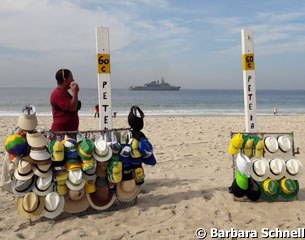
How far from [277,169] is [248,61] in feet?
5.64

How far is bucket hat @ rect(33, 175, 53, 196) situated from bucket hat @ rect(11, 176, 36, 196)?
6 cm

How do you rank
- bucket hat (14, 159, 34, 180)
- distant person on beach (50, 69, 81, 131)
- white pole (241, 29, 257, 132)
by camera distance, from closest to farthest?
bucket hat (14, 159, 34, 180) < distant person on beach (50, 69, 81, 131) < white pole (241, 29, 257, 132)

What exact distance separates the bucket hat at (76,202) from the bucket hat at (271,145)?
2.70m

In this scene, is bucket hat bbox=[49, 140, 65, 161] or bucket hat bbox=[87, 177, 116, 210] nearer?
bucket hat bbox=[49, 140, 65, 161]

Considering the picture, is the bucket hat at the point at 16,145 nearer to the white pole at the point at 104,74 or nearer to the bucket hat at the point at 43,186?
the bucket hat at the point at 43,186

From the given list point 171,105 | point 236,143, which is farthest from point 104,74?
point 171,105

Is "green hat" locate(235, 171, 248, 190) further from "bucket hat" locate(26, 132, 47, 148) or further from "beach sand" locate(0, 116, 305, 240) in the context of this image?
"bucket hat" locate(26, 132, 47, 148)

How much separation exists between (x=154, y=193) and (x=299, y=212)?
2195mm

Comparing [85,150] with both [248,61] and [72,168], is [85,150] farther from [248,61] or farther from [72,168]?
[248,61]

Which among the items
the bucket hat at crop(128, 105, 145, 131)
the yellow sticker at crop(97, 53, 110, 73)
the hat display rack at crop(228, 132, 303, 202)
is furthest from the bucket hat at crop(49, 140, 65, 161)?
the hat display rack at crop(228, 132, 303, 202)

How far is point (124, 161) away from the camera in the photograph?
436 centimetres

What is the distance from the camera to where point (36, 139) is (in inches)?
153

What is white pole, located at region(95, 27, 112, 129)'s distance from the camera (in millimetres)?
4594

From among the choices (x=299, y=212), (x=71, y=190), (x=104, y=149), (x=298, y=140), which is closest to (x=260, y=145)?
(x=299, y=212)
